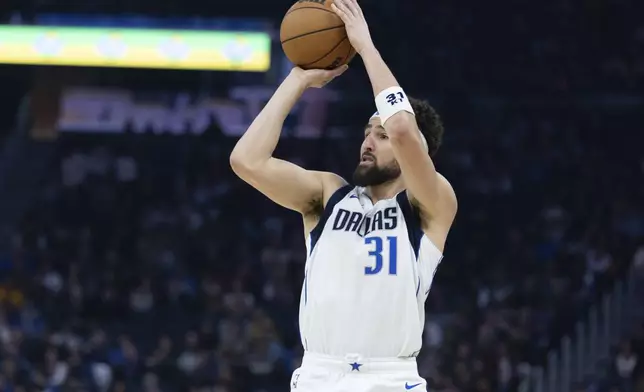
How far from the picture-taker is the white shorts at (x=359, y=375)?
13.1ft

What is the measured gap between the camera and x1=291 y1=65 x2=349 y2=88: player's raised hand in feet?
14.1

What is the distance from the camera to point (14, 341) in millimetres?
12031

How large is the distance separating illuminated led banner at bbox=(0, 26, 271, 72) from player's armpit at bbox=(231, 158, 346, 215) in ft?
33.4

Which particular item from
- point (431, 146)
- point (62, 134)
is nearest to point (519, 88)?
point (62, 134)

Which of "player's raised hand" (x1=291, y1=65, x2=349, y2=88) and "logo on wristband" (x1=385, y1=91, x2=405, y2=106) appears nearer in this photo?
"logo on wristband" (x1=385, y1=91, x2=405, y2=106)

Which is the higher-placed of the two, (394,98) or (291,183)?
(394,98)

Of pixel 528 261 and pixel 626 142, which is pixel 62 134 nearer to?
pixel 528 261

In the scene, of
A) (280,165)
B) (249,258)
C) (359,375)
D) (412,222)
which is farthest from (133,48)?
(359,375)

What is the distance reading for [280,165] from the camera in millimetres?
4199

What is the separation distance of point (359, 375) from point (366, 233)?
0.52 metres

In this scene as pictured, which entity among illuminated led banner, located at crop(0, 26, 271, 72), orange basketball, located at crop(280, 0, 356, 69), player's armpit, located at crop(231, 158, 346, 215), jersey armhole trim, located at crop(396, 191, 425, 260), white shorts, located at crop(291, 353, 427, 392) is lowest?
white shorts, located at crop(291, 353, 427, 392)

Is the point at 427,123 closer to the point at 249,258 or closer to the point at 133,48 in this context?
the point at 249,258

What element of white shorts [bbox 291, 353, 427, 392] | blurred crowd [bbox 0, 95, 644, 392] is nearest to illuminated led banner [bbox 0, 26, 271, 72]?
blurred crowd [bbox 0, 95, 644, 392]

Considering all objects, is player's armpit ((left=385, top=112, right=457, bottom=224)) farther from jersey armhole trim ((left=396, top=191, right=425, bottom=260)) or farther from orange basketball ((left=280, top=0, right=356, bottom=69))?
orange basketball ((left=280, top=0, right=356, bottom=69))
